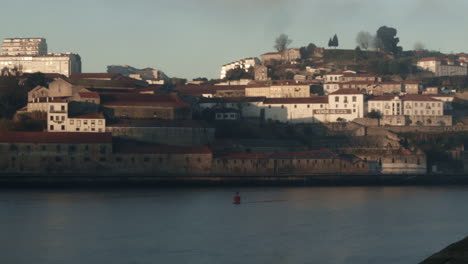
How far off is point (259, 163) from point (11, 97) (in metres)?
18.5

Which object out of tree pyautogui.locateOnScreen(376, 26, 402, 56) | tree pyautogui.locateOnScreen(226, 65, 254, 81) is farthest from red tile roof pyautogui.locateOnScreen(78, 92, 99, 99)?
tree pyautogui.locateOnScreen(376, 26, 402, 56)

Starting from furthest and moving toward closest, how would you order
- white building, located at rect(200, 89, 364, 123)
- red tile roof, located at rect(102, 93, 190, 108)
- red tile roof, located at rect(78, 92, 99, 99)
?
white building, located at rect(200, 89, 364, 123) → red tile roof, located at rect(102, 93, 190, 108) → red tile roof, located at rect(78, 92, 99, 99)

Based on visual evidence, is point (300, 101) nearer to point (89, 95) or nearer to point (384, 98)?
point (384, 98)

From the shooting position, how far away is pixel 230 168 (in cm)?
5209

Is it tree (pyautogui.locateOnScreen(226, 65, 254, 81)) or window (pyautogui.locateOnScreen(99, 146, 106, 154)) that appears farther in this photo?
tree (pyautogui.locateOnScreen(226, 65, 254, 81))

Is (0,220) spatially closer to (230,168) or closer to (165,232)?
(165,232)

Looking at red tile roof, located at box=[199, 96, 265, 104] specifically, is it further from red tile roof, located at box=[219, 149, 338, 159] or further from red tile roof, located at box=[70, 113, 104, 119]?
red tile roof, located at box=[70, 113, 104, 119]

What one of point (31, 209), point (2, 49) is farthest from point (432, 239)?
point (2, 49)

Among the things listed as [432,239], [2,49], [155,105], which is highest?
[2,49]

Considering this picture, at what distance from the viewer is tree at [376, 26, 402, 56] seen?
10216cm

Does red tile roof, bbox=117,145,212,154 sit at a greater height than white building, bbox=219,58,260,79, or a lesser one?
lesser

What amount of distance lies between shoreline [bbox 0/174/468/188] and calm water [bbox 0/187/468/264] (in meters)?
2.98

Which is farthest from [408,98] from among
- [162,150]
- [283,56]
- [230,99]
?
[283,56]

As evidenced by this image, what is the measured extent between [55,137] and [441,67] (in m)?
52.0
